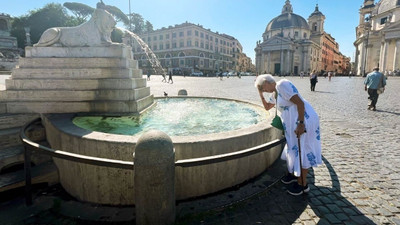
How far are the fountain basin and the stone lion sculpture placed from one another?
11.0 feet

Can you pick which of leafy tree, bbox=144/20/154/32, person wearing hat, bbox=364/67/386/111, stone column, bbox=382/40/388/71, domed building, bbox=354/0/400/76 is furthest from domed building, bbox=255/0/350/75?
person wearing hat, bbox=364/67/386/111

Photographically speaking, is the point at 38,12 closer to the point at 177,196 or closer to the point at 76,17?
the point at 76,17

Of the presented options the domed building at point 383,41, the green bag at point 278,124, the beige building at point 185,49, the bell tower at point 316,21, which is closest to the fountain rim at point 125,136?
the green bag at point 278,124

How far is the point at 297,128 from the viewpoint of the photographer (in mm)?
2988

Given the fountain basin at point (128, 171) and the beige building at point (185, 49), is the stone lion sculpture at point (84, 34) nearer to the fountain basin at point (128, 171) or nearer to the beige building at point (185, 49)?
the fountain basin at point (128, 171)

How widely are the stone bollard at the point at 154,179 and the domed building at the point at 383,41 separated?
61299 mm

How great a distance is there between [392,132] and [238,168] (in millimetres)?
5828

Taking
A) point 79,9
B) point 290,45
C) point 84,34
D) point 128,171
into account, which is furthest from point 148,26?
point 128,171

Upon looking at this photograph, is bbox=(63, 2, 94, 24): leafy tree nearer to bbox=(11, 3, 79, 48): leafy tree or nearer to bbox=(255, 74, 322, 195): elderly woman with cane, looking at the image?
bbox=(11, 3, 79, 48): leafy tree

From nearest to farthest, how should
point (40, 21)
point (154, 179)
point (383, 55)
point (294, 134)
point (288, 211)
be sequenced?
1. point (154, 179)
2. point (288, 211)
3. point (294, 134)
4. point (383, 55)
5. point (40, 21)

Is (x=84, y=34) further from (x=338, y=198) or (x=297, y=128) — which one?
(x=338, y=198)

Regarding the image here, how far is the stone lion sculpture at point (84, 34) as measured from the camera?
5.78 metres

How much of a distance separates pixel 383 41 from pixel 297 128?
66.6 meters

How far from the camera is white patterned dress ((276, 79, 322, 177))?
3.04 m
